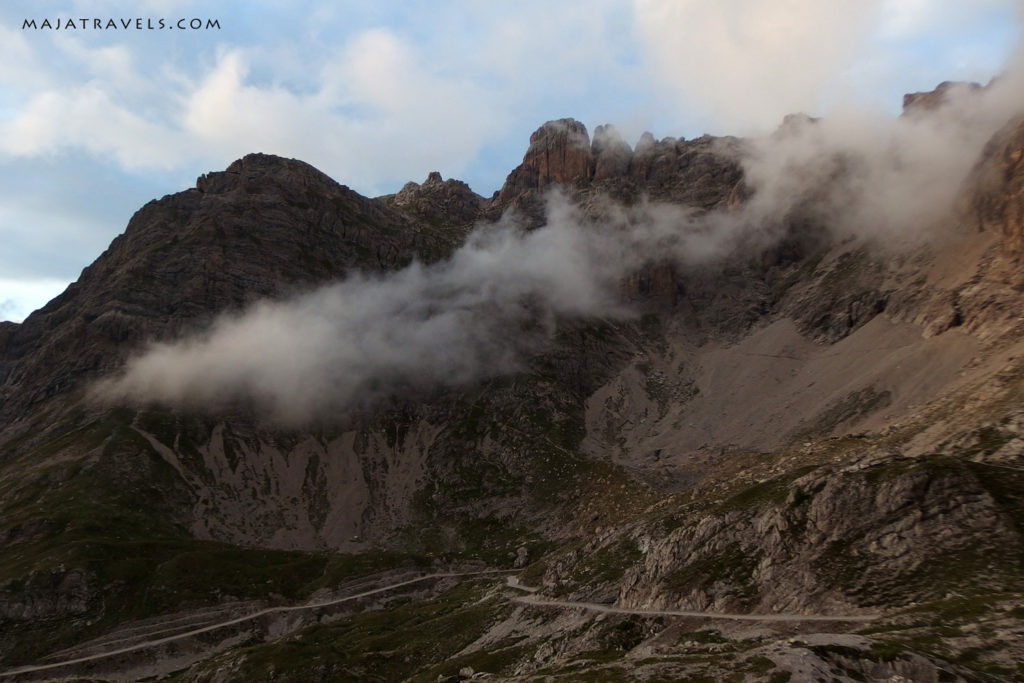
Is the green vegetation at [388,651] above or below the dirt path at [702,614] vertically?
below

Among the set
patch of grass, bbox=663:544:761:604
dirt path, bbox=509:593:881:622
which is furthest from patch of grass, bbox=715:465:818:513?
dirt path, bbox=509:593:881:622

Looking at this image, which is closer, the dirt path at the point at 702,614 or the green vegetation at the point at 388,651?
the dirt path at the point at 702,614

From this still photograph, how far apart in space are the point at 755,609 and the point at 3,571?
194m

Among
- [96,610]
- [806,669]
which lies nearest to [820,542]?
[806,669]

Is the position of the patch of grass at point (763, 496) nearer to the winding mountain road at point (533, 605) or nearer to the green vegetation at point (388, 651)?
the winding mountain road at point (533, 605)

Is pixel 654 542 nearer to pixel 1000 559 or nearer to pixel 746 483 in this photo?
pixel 746 483

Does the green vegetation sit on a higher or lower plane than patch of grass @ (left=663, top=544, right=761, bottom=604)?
lower

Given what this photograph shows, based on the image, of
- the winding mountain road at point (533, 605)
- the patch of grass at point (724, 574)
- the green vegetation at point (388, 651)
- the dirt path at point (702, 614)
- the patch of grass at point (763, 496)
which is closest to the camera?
the dirt path at point (702, 614)

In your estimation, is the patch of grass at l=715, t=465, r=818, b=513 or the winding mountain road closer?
the winding mountain road

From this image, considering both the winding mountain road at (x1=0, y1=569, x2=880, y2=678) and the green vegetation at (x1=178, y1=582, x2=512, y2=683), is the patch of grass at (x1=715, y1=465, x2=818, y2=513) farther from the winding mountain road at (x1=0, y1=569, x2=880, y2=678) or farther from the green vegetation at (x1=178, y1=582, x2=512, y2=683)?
the green vegetation at (x1=178, y1=582, x2=512, y2=683)

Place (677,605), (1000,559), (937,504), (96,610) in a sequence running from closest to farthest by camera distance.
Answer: (1000,559) → (937,504) → (677,605) → (96,610)

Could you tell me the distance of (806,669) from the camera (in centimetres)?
6019

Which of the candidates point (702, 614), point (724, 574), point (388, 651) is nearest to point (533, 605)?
point (388, 651)

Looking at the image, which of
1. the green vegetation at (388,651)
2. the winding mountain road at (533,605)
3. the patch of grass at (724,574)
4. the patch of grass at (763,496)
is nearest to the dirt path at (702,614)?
the winding mountain road at (533,605)
